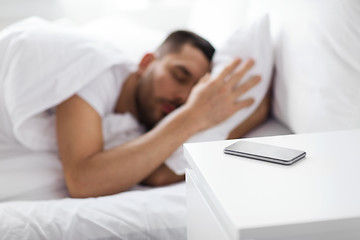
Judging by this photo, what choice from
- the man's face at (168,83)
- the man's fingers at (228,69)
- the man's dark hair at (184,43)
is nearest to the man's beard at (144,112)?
the man's face at (168,83)

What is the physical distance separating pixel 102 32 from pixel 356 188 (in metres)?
1.33

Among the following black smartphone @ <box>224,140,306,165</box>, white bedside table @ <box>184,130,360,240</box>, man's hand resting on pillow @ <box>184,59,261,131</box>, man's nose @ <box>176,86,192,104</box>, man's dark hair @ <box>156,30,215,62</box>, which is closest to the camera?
white bedside table @ <box>184,130,360,240</box>

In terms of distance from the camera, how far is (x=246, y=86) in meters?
1.25

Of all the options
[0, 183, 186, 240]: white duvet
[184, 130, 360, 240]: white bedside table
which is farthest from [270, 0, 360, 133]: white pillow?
[0, 183, 186, 240]: white duvet

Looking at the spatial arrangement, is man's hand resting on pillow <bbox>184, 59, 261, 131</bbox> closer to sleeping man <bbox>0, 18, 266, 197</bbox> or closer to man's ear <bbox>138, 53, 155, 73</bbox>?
sleeping man <bbox>0, 18, 266, 197</bbox>

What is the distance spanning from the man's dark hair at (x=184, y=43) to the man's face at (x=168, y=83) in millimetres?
20

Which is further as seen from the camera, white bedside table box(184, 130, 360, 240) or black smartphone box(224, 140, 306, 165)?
black smartphone box(224, 140, 306, 165)

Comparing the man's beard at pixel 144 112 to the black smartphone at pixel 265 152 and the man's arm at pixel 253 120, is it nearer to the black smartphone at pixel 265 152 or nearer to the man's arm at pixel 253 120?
the man's arm at pixel 253 120

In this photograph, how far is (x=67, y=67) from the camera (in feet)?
3.97

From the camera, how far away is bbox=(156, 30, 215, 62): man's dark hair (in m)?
1.46

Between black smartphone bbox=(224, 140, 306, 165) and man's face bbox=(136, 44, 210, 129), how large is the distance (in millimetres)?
676

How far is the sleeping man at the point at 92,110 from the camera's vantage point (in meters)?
1.13

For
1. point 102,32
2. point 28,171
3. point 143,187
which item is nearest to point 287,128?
point 143,187

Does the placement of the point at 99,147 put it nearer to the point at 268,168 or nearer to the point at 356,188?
the point at 268,168
